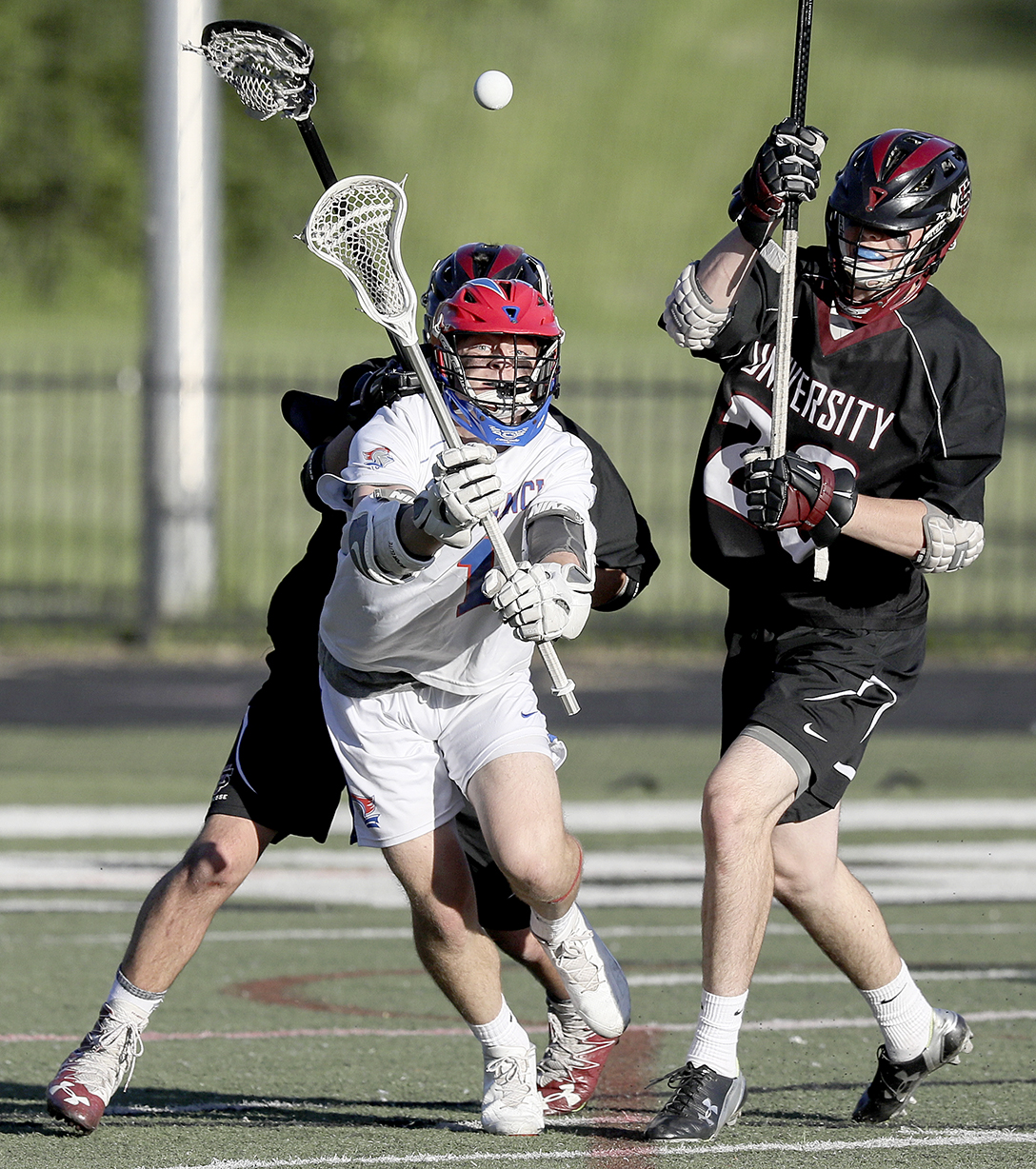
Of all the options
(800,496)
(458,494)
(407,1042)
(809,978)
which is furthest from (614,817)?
(458,494)

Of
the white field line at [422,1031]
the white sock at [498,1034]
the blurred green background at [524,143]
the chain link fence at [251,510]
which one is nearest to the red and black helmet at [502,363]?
the white sock at [498,1034]

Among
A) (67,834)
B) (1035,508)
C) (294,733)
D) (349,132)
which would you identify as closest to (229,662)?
(67,834)

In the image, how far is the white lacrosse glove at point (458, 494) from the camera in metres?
4.34

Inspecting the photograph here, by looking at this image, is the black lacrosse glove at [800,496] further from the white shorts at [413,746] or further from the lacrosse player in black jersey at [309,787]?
the white shorts at [413,746]

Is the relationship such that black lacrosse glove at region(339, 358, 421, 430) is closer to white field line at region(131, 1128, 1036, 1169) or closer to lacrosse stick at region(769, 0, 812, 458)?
lacrosse stick at region(769, 0, 812, 458)

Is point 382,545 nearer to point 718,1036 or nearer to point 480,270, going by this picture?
point 480,270

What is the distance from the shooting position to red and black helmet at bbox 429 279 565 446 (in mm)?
4793

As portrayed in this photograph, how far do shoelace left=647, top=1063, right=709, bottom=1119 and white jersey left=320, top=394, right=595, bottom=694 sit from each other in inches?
39.6

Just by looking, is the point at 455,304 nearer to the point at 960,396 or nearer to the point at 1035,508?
the point at 960,396

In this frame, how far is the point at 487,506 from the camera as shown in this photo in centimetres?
436

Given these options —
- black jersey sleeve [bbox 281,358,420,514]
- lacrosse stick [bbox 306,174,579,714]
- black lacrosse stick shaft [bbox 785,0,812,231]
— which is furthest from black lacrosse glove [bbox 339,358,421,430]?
black lacrosse stick shaft [bbox 785,0,812,231]

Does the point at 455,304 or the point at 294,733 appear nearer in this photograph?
the point at 455,304

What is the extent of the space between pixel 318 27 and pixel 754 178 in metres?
42.6

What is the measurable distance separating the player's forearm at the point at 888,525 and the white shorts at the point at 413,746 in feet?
2.92
